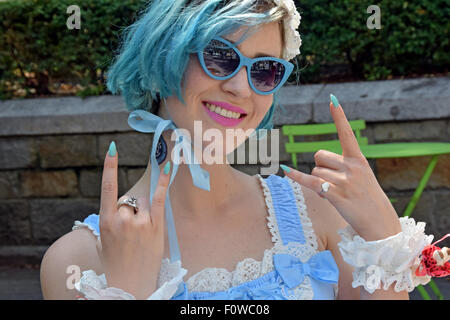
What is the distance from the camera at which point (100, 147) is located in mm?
4488

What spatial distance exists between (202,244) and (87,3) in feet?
11.8

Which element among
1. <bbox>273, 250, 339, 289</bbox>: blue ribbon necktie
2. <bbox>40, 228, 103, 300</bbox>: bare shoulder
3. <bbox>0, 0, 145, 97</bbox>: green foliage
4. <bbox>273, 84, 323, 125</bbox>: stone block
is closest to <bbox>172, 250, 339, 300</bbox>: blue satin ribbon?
<bbox>273, 250, 339, 289</bbox>: blue ribbon necktie

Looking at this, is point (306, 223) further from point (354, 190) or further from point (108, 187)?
point (108, 187)

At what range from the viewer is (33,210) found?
15.3 ft

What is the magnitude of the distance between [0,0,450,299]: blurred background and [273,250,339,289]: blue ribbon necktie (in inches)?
104

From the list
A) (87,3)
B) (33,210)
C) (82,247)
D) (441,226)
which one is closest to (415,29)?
(441,226)

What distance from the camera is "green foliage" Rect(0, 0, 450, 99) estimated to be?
4.32m

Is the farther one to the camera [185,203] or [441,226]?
[441,226]

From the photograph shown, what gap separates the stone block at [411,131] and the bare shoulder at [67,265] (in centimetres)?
308

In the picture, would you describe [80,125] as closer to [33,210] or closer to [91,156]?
[91,156]

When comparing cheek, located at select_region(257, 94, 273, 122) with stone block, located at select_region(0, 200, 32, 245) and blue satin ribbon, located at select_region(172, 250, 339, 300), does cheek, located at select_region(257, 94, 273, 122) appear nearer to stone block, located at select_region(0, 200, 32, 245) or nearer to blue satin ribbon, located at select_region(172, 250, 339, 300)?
blue satin ribbon, located at select_region(172, 250, 339, 300)

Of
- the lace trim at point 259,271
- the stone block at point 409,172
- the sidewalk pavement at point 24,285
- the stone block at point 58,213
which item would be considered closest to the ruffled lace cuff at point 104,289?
the lace trim at point 259,271

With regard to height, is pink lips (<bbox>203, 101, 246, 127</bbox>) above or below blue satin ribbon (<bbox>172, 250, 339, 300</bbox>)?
above

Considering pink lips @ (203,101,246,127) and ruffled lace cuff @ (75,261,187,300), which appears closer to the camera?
ruffled lace cuff @ (75,261,187,300)
